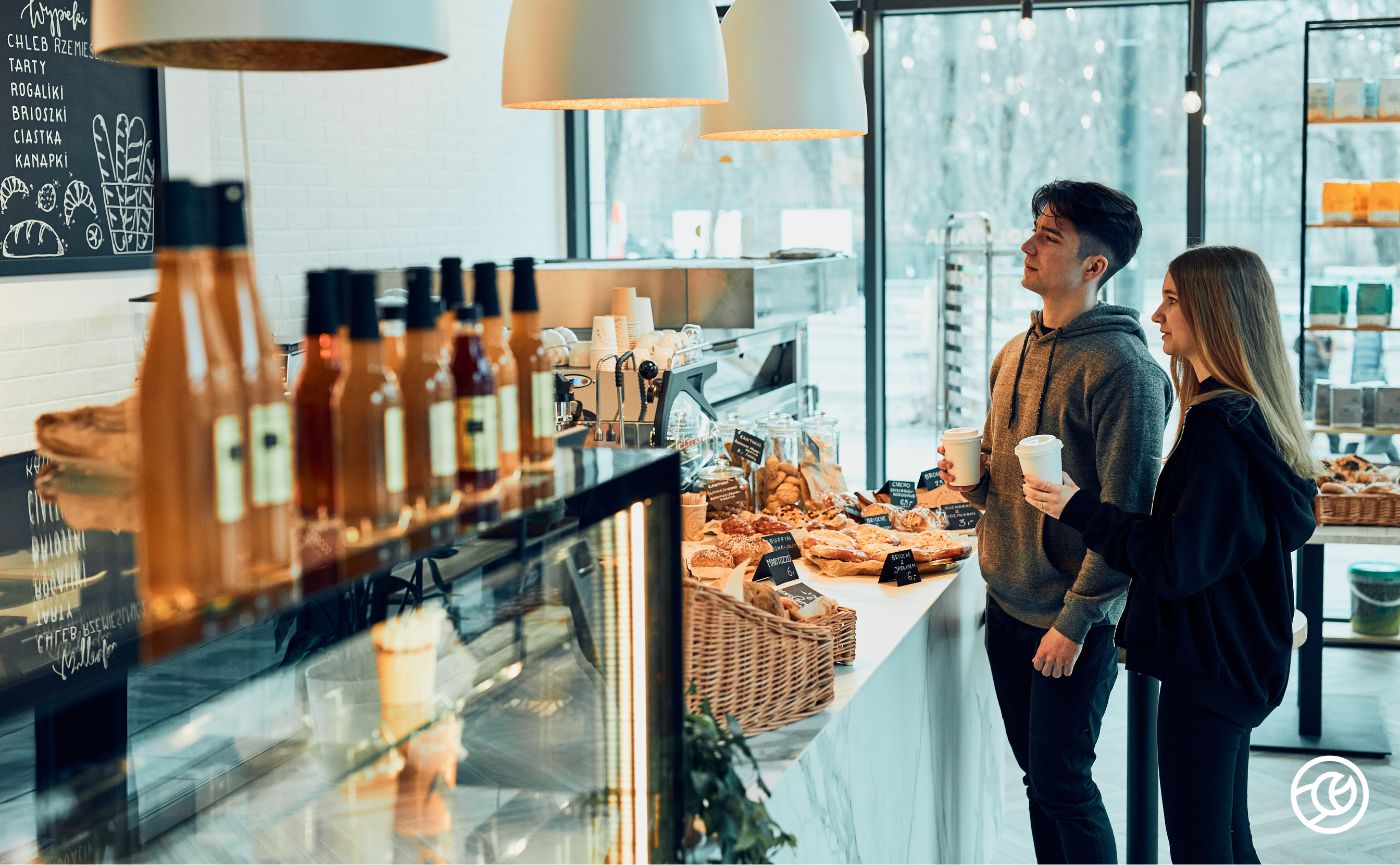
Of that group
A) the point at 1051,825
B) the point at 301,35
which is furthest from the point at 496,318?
the point at 1051,825

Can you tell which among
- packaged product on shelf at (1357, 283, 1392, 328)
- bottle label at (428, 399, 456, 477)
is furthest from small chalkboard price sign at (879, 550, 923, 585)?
packaged product on shelf at (1357, 283, 1392, 328)

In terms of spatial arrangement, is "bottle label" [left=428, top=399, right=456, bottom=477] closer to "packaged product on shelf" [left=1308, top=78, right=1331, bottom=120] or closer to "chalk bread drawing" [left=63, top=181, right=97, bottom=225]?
"chalk bread drawing" [left=63, top=181, right=97, bottom=225]

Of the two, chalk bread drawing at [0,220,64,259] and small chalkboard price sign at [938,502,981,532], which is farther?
small chalkboard price sign at [938,502,981,532]

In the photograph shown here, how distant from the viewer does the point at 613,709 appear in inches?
68.0

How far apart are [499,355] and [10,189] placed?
111 inches

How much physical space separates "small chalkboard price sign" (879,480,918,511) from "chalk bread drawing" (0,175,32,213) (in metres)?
2.53

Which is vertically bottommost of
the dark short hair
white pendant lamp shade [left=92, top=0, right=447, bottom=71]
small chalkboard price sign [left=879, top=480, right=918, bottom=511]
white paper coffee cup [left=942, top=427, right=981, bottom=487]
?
small chalkboard price sign [left=879, top=480, right=918, bottom=511]

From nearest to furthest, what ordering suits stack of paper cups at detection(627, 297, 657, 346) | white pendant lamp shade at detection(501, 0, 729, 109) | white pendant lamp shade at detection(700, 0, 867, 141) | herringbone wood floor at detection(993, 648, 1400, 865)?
1. white pendant lamp shade at detection(501, 0, 729, 109)
2. white pendant lamp shade at detection(700, 0, 867, 141)
3. herringbone wood floor at detection(993, 648, 1400, 865)
4. stack of paper cups at detection(627, 297, 657, 346)

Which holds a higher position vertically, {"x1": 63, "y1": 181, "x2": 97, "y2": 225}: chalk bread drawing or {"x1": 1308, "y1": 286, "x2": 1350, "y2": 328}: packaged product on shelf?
{"x1": 63, "y1": 181, "x2": 97, "y2": 225}: chalk bread drawing

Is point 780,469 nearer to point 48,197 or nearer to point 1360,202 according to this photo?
point 48,197

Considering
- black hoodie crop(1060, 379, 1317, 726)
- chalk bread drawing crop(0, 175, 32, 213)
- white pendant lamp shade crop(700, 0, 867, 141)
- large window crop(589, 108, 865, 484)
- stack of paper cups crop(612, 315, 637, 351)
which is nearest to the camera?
black hoodie crop(1060, 379, 1317, 726)

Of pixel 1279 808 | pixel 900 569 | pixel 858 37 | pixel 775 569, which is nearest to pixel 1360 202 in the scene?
pixel 858 37

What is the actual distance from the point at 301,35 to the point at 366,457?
632 mm

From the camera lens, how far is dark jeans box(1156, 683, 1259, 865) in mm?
2613
